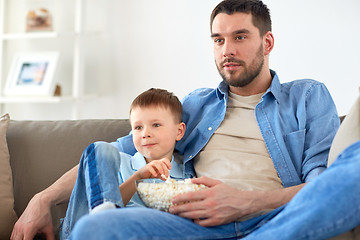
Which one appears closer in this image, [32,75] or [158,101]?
[158,101]

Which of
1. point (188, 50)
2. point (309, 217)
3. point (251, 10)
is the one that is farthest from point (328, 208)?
point (188, 50)

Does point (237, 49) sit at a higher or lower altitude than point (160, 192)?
higher

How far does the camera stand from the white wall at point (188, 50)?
8.78ft

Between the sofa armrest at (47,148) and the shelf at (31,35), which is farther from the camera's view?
the shelf at (31,35)

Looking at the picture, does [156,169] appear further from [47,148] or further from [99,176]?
[47,148]

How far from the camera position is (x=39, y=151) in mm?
1842

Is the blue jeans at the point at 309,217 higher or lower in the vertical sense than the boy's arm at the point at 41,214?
higher

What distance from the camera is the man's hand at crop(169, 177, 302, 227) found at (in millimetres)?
1254

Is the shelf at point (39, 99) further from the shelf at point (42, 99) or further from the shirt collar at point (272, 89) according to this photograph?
the shirt collar at point (272, 89)

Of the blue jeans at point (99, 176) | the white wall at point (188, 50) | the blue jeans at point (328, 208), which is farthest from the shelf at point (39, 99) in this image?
the blue jeans at point (328, 208)

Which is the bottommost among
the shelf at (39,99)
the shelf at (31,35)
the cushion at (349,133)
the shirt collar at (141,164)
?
the shelf at (39,99)

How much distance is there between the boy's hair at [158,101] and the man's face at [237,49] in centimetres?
23

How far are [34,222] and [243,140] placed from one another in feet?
2.46

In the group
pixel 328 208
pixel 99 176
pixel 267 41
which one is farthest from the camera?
pixel 267 41
